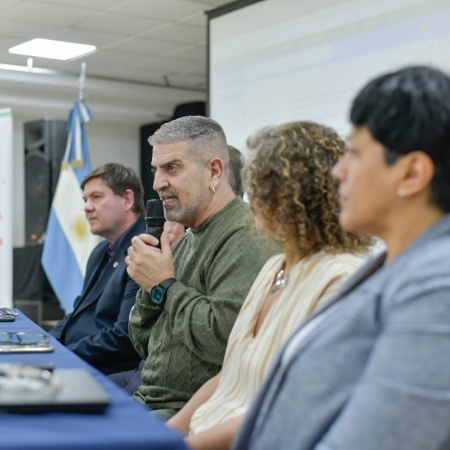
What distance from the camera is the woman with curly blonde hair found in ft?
4.66

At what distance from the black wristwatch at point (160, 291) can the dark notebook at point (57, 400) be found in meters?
0.83

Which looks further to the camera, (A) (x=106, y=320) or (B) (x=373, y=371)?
(A) (x=106, y=320)

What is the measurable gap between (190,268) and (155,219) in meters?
0.23

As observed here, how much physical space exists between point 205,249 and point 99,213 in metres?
1.37

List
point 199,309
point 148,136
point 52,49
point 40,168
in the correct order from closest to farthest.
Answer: point 199,309 → point 52,49 → point 40,168 → point 148,136

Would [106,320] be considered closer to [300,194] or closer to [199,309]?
[199,309]

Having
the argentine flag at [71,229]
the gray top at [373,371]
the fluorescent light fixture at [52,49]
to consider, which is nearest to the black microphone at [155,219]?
the gray top at [373,371]

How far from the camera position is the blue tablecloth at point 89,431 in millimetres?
876

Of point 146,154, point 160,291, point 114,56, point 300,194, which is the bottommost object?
point 160,291

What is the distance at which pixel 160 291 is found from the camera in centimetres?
191

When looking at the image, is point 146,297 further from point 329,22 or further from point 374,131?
point 329,22

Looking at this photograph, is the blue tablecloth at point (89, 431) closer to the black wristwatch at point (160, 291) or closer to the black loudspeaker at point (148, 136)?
the black wristwatch at point (160, 291)

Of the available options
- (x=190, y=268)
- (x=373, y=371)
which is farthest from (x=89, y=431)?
(x=190, y=268)

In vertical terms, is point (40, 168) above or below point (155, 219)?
above
